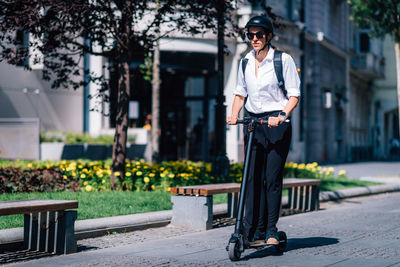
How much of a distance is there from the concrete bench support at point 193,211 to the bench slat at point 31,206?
6.82ft

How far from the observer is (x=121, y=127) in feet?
34.1

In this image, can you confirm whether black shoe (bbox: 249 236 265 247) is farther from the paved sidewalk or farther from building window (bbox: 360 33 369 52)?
building window (bbox: 360 33 369 52)

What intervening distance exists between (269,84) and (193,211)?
2.64 m

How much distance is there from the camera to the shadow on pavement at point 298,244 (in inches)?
224

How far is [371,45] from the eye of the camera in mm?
38250

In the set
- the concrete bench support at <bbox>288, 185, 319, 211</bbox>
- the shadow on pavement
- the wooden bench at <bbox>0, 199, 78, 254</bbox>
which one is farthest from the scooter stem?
the concrete bench support at <bbox>288, 185, 319, 211</bbox>

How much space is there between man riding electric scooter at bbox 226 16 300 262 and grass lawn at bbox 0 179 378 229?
2576 millimetres

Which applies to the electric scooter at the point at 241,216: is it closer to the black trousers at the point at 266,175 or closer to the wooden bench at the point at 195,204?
the black trousers at the point at 266,175

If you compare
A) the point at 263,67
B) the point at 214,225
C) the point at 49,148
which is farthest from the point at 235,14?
the point at 263,67

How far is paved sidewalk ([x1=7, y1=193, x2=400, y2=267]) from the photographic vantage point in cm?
543

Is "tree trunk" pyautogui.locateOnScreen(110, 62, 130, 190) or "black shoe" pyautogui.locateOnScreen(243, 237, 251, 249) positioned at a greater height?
"tree trunk" pyautogui.locateOnScreen(110, 62, 130, 190)

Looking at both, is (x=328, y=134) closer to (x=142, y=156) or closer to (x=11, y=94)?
(x=142, y=156)

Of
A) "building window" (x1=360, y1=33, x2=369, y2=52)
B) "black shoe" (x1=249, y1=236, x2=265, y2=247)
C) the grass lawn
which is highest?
"building window" (x1=360, y1=33, x2=369, y2=52)

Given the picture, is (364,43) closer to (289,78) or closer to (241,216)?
(289,78)
